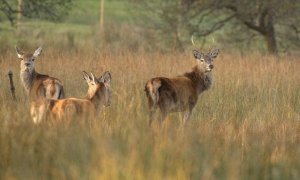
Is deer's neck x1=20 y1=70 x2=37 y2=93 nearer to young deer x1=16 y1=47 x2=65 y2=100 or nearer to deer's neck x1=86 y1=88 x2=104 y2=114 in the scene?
young deer x1=16 y1=47 x2=65 y2=100

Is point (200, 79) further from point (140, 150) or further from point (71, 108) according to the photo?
point (140, 150)

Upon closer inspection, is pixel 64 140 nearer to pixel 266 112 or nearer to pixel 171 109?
pixel 171 109

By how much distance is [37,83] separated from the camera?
11.7 meters

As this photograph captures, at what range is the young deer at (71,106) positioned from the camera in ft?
28.2

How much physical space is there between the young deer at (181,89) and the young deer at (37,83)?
119cm

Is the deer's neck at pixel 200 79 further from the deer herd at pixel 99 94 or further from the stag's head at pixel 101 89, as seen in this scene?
the stag's head at pixel 101 89

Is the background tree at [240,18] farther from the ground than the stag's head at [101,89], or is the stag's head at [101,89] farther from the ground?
the background tree at [240,18]

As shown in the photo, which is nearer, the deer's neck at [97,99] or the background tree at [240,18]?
the deer's neck at [97,99]

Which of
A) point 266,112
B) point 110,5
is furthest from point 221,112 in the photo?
point 110,5

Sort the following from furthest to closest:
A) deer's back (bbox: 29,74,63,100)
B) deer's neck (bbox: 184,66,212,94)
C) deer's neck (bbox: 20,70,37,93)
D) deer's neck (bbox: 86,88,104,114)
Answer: deer's neck (bbox: 20,70,37,93) < deer's neck (bbox: 184,66,212,94) < deer's back (bbox: 29,74,63,100) < deer's neck (bbox: 86,88,104,114)

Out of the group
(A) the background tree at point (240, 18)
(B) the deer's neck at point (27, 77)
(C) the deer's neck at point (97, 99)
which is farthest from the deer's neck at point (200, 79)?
(A) the background tree at point (240, 18)

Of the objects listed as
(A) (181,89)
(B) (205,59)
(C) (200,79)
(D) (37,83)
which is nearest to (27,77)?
(D) (37,83)

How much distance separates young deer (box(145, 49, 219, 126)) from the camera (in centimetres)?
1102

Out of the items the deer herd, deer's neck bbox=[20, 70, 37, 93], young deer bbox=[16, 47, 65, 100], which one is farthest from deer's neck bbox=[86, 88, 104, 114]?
deer's neck bbox=[20, 70, 37, 93]
